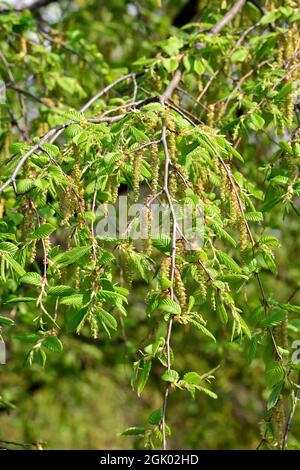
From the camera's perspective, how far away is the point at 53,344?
213cm

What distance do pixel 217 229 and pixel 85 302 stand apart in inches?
17.7

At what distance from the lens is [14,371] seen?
6.75m

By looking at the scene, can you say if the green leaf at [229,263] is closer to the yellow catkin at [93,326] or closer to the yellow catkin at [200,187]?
the yellow catkin at [200,187]

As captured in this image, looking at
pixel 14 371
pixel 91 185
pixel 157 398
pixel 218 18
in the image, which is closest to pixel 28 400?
pixel 14 371

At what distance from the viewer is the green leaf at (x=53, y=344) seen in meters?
2.12

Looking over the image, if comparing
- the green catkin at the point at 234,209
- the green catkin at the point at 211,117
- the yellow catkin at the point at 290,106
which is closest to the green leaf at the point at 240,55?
the green catkin at the point at 211,117

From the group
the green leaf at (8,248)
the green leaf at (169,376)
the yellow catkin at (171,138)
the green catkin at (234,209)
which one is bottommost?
the green leaf at (169,376)

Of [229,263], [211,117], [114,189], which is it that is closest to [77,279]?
[114,189]

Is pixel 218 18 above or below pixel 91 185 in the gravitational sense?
above

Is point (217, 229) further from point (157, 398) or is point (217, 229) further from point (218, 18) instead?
point (157, 398)

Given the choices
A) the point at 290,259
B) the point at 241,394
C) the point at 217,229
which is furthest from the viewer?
the point at 241,394

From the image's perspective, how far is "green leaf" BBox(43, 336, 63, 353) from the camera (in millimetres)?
2125

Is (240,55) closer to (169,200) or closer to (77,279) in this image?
(169,200)
